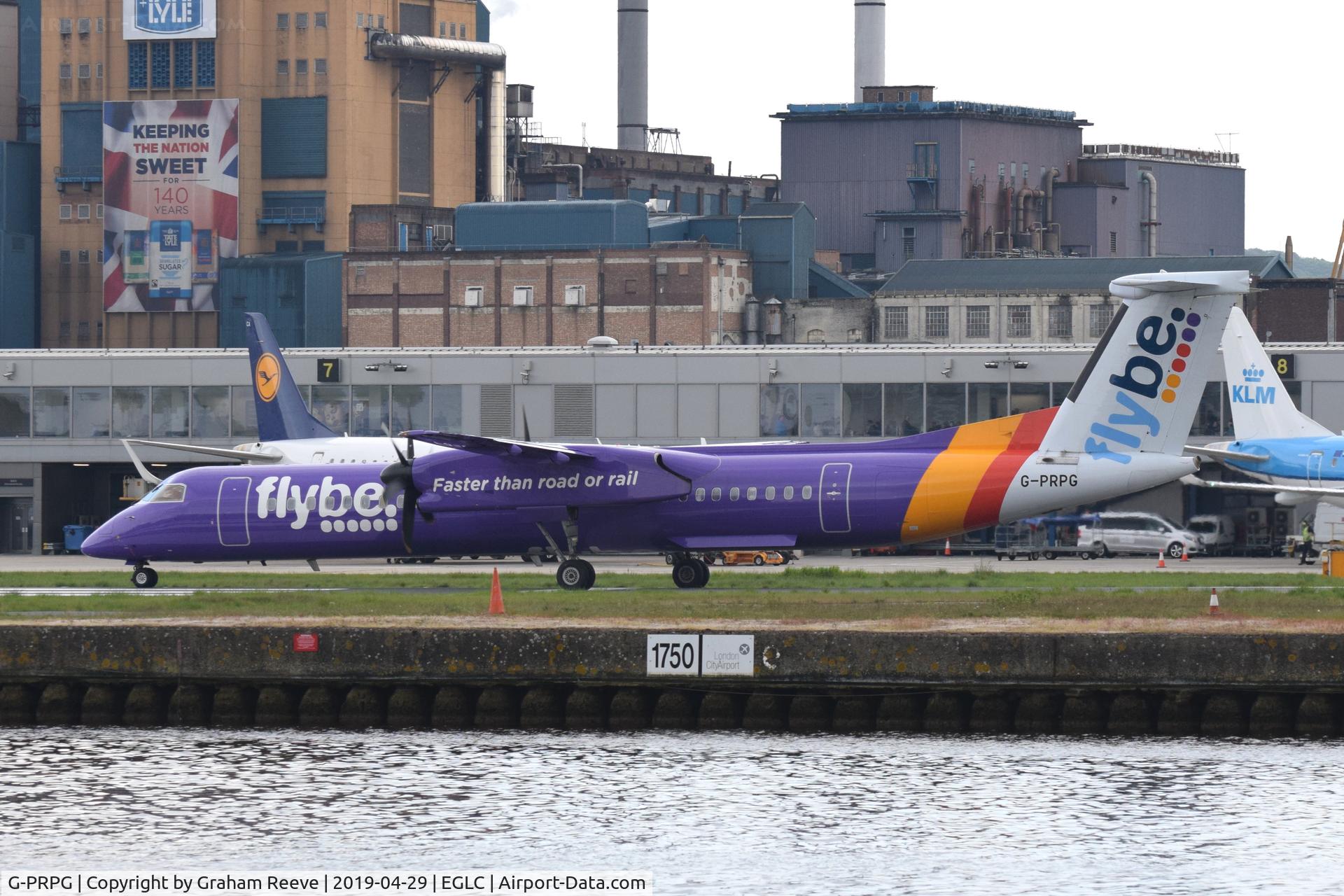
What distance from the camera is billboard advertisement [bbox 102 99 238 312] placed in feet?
488

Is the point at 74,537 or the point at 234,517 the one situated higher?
the point at 234,517

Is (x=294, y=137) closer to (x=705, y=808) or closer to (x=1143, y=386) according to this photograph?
(x=1143, y=386)

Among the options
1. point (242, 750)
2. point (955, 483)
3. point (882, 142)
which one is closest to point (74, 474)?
point (955, 483)

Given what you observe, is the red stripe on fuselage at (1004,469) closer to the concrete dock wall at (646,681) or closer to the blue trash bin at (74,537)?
the concrete dock wall at (646,681)

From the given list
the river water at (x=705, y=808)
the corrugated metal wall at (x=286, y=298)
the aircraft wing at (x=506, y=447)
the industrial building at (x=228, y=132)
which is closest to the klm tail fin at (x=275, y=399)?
the aircraft wing at (x=506, y=447)

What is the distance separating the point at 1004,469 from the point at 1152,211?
12372cm

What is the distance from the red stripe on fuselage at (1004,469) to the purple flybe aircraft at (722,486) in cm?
4

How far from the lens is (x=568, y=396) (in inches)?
3297

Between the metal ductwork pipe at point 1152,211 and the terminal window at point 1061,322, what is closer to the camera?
the terminal window at point 1061,322

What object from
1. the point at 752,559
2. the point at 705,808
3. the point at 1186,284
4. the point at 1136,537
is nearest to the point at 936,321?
the point at 1136,537

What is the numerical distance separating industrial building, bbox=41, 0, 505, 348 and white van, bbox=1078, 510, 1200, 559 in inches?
3173

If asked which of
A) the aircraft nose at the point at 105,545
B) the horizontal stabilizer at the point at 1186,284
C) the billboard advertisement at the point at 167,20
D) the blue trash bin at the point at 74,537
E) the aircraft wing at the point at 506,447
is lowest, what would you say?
the blue trash bin at the point at 74,537

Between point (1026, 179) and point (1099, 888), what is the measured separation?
14118cm

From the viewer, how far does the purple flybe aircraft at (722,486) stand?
154ft
